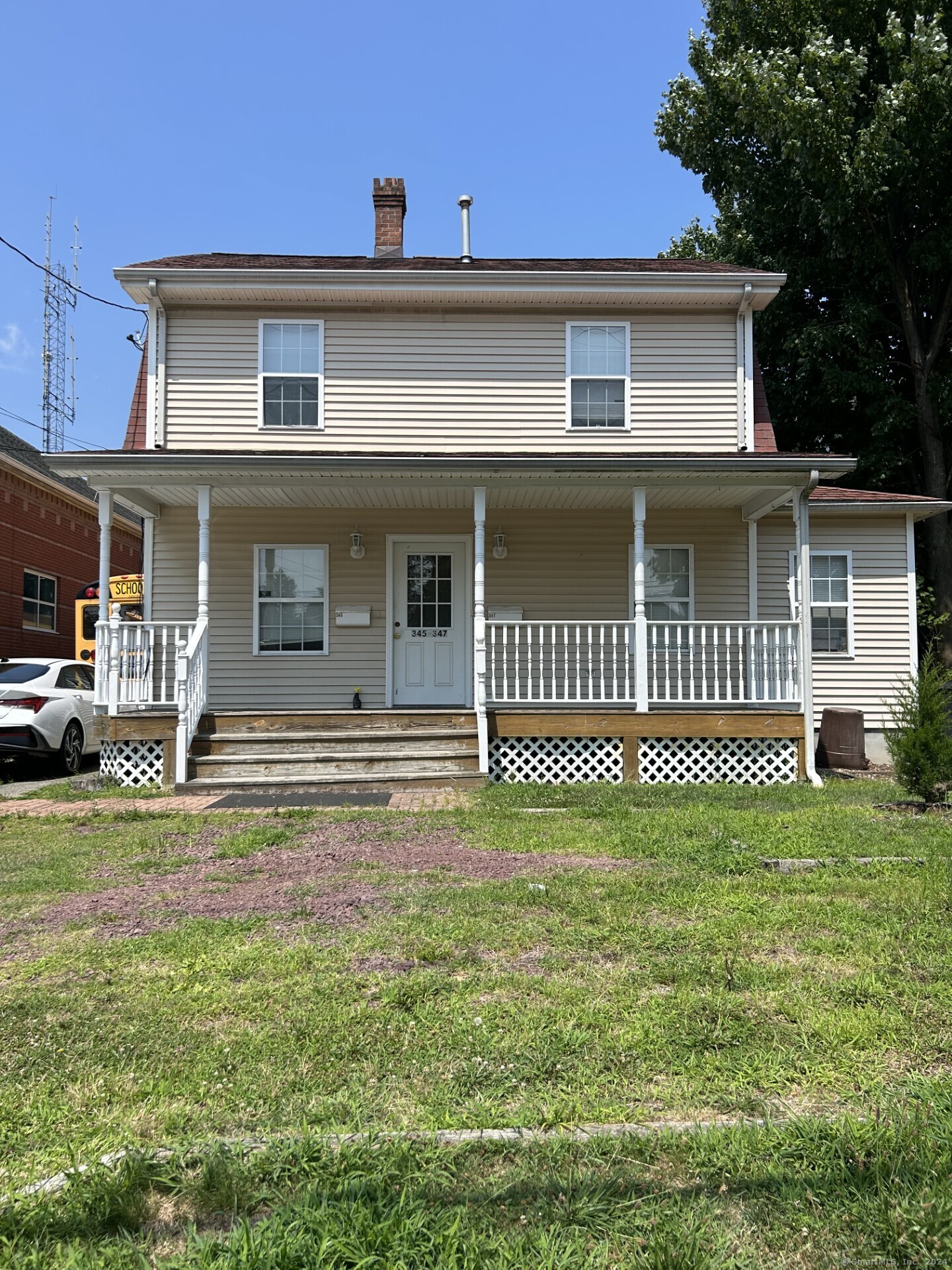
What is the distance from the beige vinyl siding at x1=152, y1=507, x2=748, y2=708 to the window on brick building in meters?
9.85

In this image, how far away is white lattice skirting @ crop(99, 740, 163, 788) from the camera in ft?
30.3

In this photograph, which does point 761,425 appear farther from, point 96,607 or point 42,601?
point 42,601

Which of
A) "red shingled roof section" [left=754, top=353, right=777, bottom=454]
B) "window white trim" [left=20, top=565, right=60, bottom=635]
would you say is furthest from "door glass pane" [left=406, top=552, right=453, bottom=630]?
"window white trim" [left=20, top=565, right=60, bottom=635]

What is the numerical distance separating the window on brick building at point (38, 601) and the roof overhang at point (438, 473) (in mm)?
10658

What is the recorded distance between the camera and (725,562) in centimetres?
1167

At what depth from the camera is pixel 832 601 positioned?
12.4 meters

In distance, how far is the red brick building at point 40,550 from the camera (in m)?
18.1

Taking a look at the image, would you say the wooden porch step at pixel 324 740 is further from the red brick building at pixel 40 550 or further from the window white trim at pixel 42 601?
the window white trim at pixel 42 601

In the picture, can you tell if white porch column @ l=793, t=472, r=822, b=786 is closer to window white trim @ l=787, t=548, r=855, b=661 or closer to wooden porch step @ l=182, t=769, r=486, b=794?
window white trim @ l=787, t=548, r=855, b=661

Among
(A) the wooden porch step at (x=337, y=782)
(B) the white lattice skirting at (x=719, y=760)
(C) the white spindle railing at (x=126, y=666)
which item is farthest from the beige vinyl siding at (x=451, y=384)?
(A) the wooden porch step at (x=337, y=782)

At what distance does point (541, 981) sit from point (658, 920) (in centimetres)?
105

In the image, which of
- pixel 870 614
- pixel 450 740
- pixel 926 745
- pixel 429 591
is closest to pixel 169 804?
pixel 450 740

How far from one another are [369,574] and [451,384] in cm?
292

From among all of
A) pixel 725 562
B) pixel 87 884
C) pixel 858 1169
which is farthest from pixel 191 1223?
pixel 725 562
